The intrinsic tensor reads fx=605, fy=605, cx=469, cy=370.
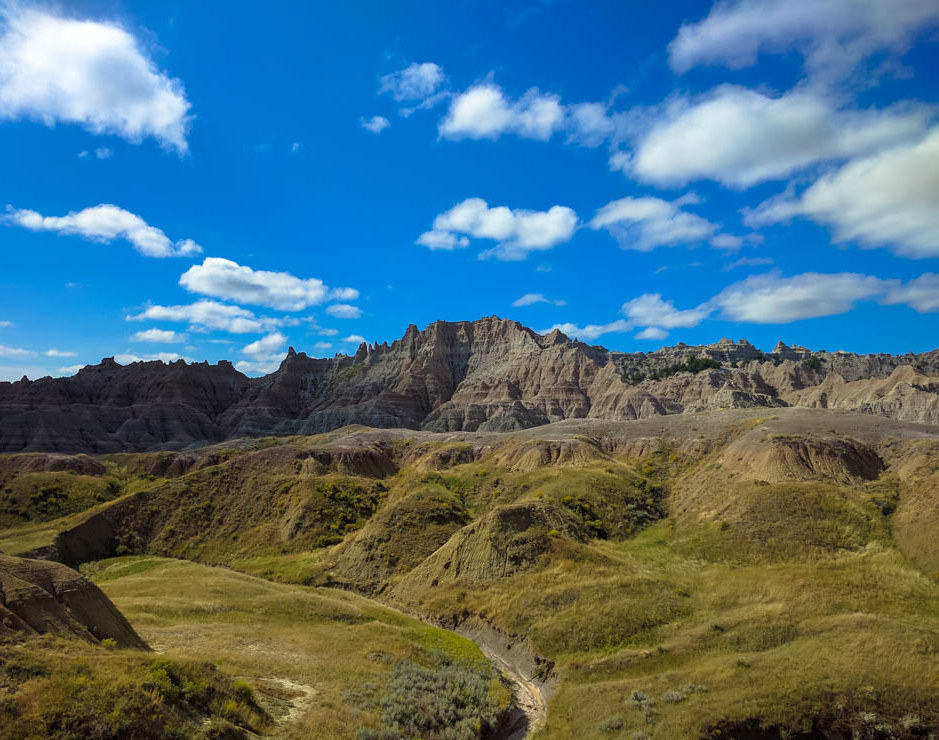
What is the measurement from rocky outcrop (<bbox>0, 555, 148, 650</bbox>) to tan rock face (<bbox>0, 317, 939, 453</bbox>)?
12769 cm

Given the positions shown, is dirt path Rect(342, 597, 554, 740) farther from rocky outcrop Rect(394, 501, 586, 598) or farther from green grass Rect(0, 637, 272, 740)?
green grass Rect(0, 637, 272, 740)

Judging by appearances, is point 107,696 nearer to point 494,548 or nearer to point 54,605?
point 54,605

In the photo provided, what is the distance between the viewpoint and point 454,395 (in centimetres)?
18050

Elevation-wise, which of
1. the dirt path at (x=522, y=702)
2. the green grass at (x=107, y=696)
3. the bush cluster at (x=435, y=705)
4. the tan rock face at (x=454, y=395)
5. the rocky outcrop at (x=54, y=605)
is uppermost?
the tan rock face at (x=454, y=395)

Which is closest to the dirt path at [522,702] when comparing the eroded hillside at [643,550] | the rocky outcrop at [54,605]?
the eroded hillside at [643,550]

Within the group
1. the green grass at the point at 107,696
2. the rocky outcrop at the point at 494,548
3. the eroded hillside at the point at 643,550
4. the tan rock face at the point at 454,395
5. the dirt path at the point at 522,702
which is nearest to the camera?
the green grass at the point at 107,696

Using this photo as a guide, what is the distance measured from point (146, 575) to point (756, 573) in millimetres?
47851

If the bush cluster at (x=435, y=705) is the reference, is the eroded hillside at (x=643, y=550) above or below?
above

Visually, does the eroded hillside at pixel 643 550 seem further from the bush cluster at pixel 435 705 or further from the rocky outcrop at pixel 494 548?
the bush cluster at pixel 435 705

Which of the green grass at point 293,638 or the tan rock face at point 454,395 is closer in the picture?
the green grass at point 293,638

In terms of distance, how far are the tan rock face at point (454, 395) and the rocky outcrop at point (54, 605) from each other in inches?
5027

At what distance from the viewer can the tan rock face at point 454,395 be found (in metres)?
144

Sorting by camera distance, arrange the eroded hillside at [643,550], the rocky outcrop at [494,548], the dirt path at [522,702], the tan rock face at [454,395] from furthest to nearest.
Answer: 1. the tan rock face at [454,395]
2. the rocky outcrop at [494,548]
3. the dirt path at [522,702]
4. the eroded hillside at [643,550]

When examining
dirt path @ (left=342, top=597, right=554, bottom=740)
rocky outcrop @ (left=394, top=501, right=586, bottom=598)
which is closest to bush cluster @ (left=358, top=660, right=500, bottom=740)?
dirt path @ (left=342, top=597, right=554, bottom=740)
